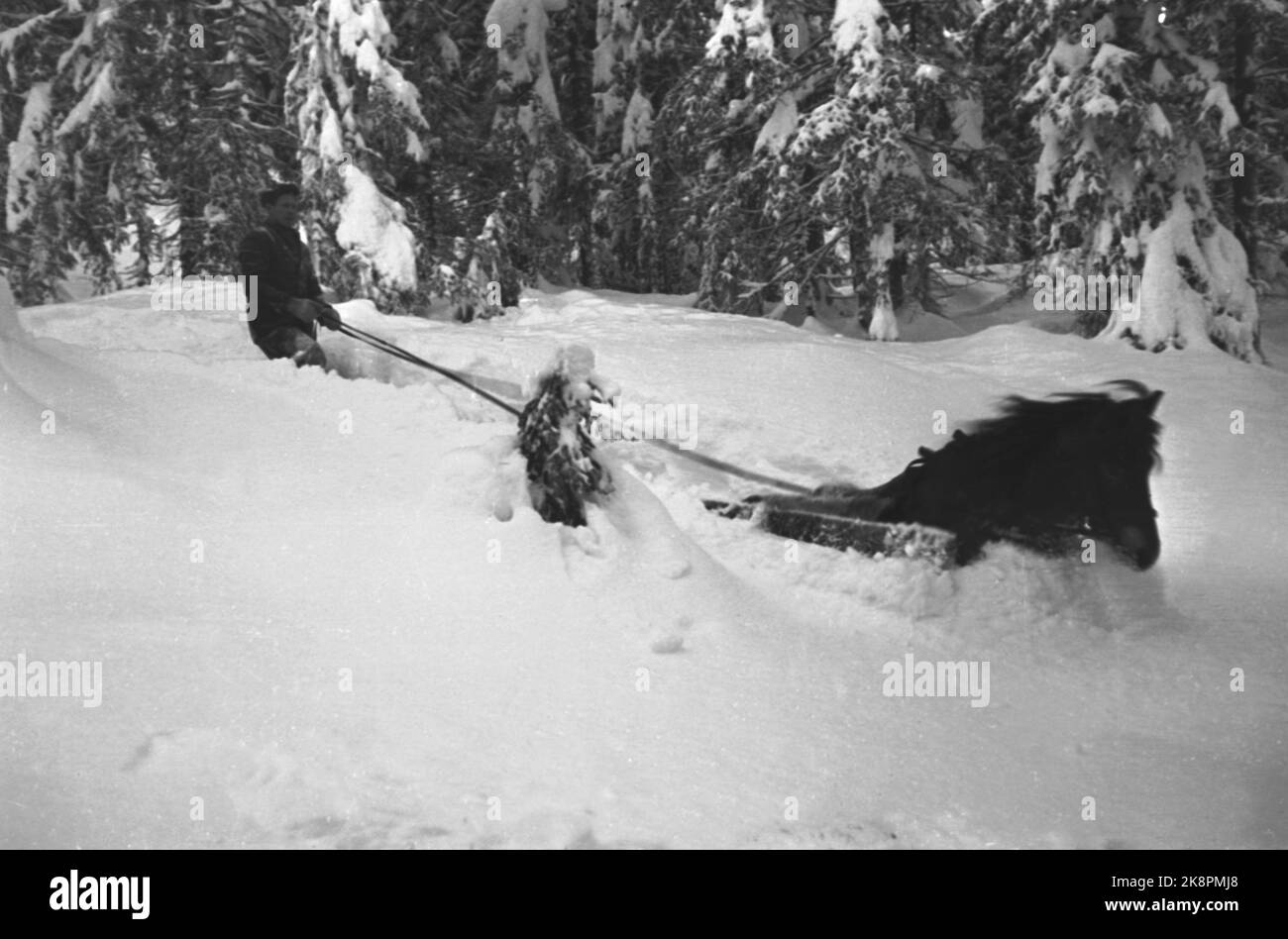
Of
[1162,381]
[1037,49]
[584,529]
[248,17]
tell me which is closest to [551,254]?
[248,17]

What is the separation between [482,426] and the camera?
7684 millimetres

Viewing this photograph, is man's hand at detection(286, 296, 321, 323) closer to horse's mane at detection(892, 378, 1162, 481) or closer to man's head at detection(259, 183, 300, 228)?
man's head at detection(259, 183, 300, 228)

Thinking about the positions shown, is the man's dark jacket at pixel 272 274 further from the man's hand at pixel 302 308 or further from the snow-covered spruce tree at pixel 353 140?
the snow-covered spruce tree at pixel 353 140

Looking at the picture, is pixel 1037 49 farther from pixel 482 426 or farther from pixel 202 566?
pixel 202 566

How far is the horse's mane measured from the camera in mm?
7848

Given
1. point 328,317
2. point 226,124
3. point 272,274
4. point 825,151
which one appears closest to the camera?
point 328,317

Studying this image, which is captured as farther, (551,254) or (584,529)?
(551,254)

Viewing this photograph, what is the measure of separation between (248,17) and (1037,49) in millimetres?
12959

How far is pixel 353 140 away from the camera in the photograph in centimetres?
1527

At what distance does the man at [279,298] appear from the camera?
29.0 feet

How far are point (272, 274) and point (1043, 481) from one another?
613 cm

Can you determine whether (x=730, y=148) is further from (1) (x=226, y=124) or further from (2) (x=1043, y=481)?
(2) (x=1043, y=481)

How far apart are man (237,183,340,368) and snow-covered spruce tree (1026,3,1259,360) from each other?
10315 millimetres

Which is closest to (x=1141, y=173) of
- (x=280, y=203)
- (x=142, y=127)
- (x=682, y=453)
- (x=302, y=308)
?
(x=682, y=453)
